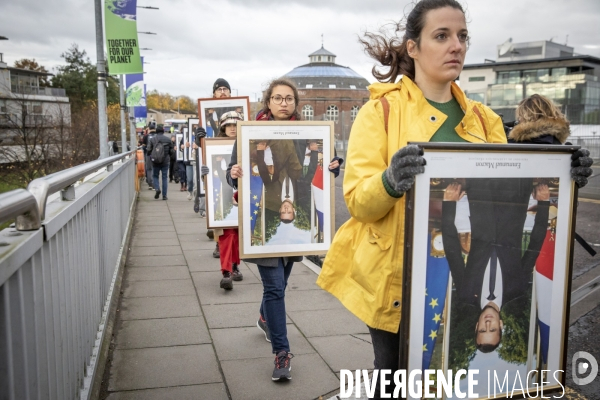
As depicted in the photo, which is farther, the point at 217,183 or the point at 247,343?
the point at 217,183

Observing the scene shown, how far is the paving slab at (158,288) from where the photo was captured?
6.20m

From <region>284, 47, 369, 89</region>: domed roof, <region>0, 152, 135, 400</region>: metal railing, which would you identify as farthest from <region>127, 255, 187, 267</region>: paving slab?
<region>284, 47, 369, 89</region>: domed roof

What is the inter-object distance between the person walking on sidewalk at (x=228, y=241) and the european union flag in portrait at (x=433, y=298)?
404 centimetres

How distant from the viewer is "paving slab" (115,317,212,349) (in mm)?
4621

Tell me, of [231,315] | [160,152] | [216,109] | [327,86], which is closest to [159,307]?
[231,315]

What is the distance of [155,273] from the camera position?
23.8 feet

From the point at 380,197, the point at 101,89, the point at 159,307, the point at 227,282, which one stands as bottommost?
the point at 159,307

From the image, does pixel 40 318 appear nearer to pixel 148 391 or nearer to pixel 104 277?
pixel 148 391

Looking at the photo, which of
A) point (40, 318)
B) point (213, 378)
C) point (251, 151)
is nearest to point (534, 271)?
point (40, 318)

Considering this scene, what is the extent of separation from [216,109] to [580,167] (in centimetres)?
642

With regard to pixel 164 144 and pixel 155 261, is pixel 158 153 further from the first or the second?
pixel 155 261

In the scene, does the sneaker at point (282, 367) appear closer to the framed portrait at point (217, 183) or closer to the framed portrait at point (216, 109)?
the framed portrait at point (217, 183)

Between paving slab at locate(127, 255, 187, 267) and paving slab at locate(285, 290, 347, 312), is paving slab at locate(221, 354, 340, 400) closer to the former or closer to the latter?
paving slab at locate(285, 290, 347, 312)

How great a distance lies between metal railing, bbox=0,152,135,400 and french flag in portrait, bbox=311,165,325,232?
152 centimetres
